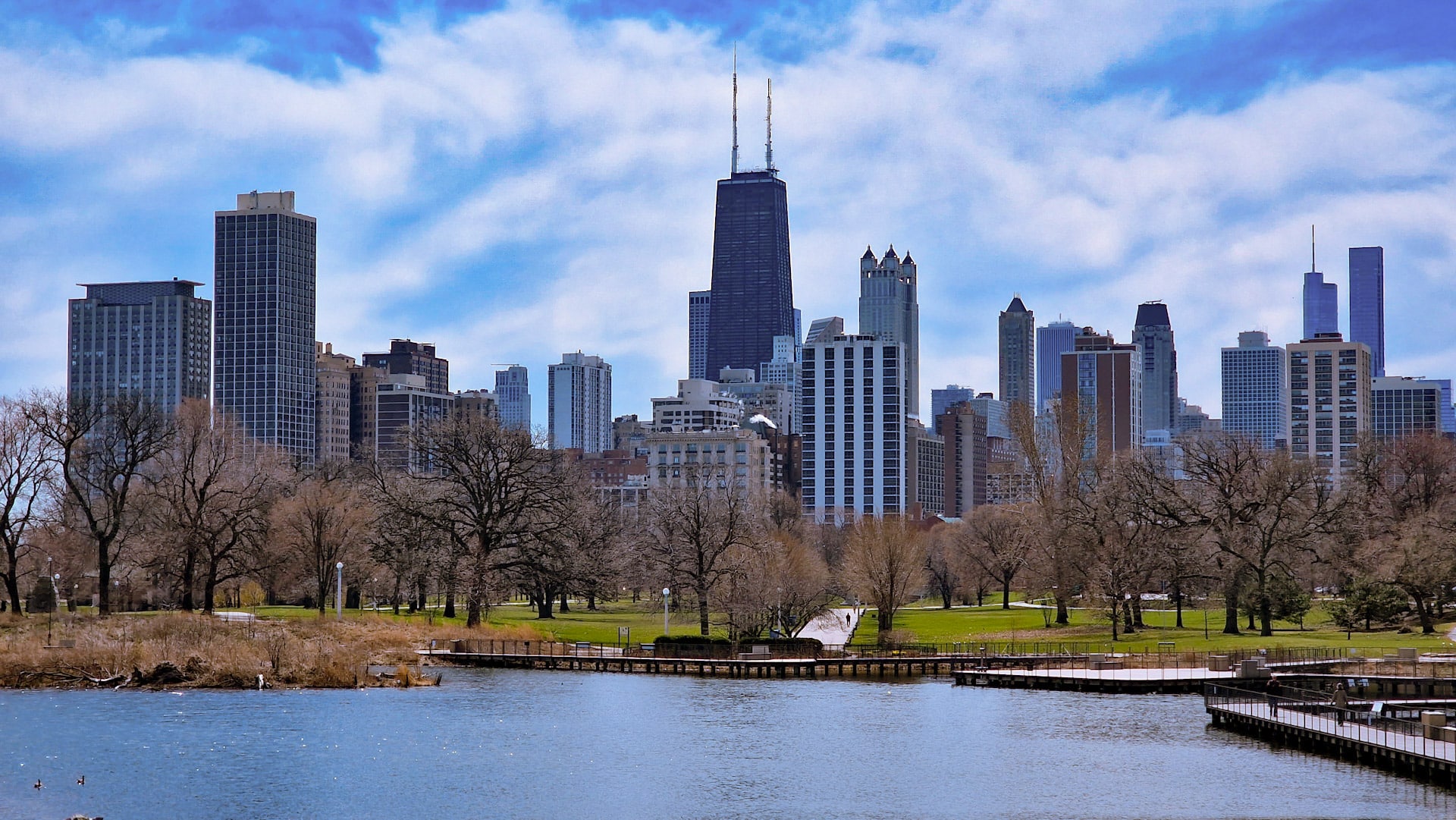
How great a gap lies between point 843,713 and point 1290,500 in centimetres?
4464

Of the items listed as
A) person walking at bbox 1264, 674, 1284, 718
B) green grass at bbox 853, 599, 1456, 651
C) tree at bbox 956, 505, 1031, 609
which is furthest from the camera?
tree at bbox 956, 505, 1031, 609

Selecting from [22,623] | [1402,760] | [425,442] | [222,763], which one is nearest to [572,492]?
[425,442]

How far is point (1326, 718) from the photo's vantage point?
57719mm

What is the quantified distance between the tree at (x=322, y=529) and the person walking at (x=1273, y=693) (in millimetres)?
54964

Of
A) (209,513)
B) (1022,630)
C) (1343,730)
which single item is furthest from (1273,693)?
(209,513)

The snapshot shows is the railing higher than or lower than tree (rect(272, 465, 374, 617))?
lower

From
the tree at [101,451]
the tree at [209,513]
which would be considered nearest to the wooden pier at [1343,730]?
the tree at [209,513]

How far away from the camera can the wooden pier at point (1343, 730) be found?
159 ft

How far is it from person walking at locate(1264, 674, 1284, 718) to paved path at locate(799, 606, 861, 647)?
28.0m

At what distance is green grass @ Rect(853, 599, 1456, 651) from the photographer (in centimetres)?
8425

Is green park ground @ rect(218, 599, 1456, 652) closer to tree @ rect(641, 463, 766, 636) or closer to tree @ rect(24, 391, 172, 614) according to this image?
tree @ rect(641, 463, 766, 636)

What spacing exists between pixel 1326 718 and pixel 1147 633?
37.8 meters

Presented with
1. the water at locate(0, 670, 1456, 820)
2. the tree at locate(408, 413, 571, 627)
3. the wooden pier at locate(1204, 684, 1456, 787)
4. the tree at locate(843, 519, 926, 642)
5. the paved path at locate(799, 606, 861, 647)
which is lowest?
the paved path at locate(799, 606, 861, 647)

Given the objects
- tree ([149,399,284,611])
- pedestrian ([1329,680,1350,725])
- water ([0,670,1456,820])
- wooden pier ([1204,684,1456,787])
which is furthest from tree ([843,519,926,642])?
pedestrian ([1329,680,1350,725])
